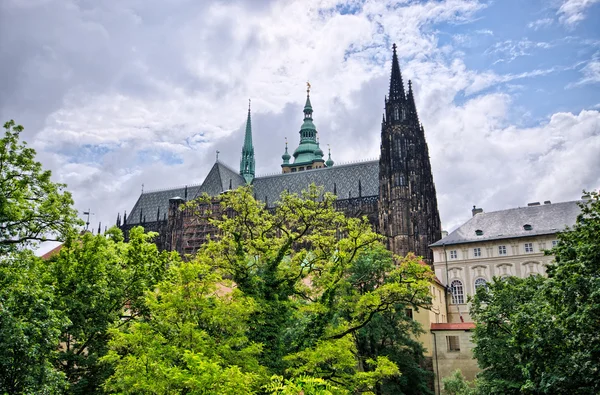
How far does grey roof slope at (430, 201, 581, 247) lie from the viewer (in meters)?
51.7

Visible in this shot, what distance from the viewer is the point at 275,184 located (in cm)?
10500

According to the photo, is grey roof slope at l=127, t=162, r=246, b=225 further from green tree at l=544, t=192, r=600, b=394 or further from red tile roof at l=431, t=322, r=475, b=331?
green tree at l=544, t=192, r=600, b=394

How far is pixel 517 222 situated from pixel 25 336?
48.0 meters

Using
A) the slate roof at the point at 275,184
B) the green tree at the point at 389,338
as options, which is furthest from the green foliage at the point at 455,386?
the slate roof at the point at 275,184

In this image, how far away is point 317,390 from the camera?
33.7ft

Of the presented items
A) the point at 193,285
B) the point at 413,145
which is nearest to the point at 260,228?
the point at 193,285

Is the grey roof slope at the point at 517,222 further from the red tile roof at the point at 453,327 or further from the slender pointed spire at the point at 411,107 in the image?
the slender pointed spire at the point at 411,107

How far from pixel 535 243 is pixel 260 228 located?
36589 millimetres

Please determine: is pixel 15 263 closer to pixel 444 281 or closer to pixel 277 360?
pixel 277 360

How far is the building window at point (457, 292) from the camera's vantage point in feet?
177

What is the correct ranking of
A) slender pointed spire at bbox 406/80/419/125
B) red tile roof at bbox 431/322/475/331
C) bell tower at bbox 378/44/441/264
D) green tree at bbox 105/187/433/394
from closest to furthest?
green tree at bbox 105/187/433/394, red tile roof at bbox 431/322/475/331, bell tower at bbox 378/44/441/264, slender pointed spire at bbox 406/80/419/125

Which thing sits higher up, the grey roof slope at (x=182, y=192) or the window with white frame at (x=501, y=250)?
the grey roof slope at (x=182, y=192)

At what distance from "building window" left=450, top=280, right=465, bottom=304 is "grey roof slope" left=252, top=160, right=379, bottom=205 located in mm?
37095

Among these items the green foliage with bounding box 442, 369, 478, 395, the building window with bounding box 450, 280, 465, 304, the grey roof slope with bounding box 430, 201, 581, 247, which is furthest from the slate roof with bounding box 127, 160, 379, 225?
the green foliage with bounding box 442, 369, 478, 395
